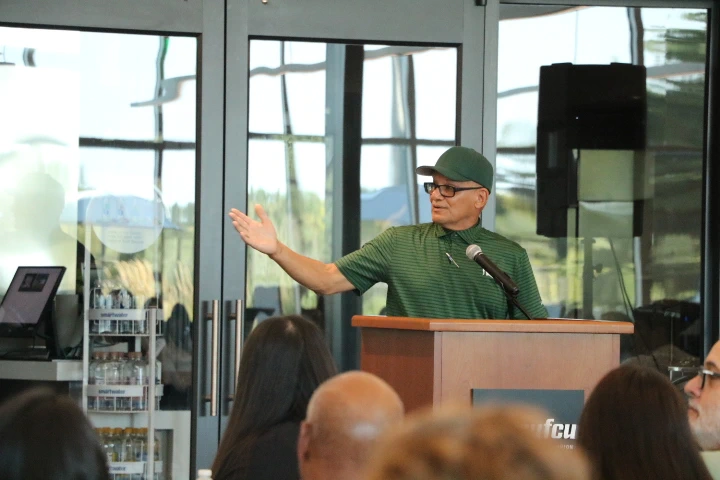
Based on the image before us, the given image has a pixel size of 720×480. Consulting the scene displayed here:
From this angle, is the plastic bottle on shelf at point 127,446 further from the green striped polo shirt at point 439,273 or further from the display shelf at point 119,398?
the green striped polo shirt at point 439,273

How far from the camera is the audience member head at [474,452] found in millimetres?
839

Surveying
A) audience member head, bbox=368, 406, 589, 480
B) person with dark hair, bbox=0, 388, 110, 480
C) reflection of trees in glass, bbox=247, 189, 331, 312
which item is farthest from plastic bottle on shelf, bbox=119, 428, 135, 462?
audience member head, bbox=368, 406, 589, 480

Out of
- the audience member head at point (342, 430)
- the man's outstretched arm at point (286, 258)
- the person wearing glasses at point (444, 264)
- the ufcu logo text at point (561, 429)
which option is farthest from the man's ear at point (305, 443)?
the person wearing glasses at point (444, 264)

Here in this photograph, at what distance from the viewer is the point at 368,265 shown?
160 inches

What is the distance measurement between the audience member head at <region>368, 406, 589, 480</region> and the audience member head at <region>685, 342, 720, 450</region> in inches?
87.6

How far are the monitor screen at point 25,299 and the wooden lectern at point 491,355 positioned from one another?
1.96 m

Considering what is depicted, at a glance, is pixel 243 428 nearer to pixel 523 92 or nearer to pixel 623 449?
pixel 623 449

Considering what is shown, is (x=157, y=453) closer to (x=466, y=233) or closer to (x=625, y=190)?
(x=466, y=233)

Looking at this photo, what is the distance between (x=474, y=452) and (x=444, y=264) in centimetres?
312

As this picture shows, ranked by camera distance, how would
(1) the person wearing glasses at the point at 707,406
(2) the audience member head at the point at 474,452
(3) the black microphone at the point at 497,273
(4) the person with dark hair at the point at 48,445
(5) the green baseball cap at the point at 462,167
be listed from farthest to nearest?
(5) the green baseball cap at the point at 462,167 < (3) the black microphone at the point at 497,273 < (1) the person wearing glasses at the point at 707,406 < (4) the person with dark hair at the point at 48,445 < (2) the audience member head at the point at 474,452

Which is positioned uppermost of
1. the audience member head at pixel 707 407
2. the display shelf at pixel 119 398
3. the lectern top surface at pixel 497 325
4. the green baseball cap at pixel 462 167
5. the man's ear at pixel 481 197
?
the green baseball cap at pixel 462 167

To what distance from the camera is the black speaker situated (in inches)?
199

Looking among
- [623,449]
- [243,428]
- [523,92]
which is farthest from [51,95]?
[623,449]

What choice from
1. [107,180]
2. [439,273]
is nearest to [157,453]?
[107,180]
